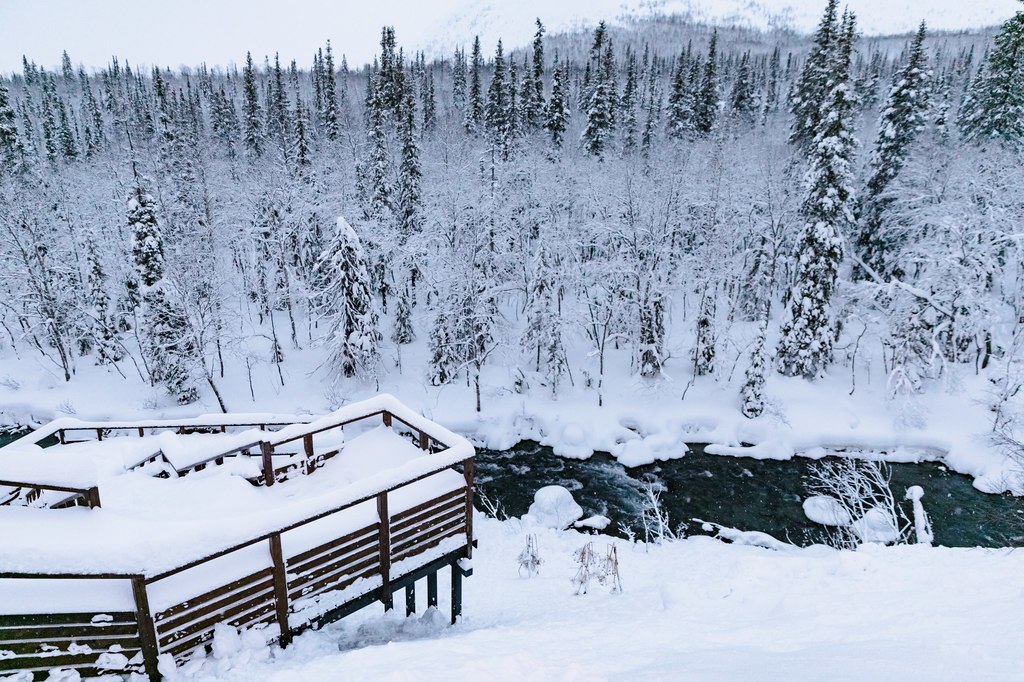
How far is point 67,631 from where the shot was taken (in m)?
6.15

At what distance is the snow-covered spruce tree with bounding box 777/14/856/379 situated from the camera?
85.5 feet

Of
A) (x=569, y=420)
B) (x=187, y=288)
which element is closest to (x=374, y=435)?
(x=569, y=420)

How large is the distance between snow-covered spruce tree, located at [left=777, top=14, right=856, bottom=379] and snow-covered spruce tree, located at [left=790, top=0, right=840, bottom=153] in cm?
813

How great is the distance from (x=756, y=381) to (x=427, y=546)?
832 inches

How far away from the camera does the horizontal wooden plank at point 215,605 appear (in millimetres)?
6555

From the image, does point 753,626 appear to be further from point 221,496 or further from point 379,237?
point 379,237

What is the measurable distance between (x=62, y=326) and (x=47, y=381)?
3.28 metres

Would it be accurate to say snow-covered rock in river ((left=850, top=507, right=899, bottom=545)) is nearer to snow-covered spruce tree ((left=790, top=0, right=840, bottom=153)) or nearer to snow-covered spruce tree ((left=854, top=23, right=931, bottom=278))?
snow-covered spruce tree ((left=854, top=23, right=931, bottom=278))

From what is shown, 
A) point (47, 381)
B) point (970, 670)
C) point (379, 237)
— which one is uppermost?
point (970, 670)

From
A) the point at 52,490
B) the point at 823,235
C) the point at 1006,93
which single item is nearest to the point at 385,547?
the point at 52,490

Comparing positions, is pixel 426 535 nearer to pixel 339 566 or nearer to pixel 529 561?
pixel 339 566

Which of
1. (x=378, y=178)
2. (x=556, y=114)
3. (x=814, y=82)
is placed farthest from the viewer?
(x=556, y=114)

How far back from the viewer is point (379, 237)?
3391 centimetres

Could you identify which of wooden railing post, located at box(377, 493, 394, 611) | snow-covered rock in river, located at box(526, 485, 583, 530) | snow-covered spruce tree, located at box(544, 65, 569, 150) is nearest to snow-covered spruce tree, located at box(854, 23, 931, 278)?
snow-covered rock in river, located at box(526, 485, 583, 530)
